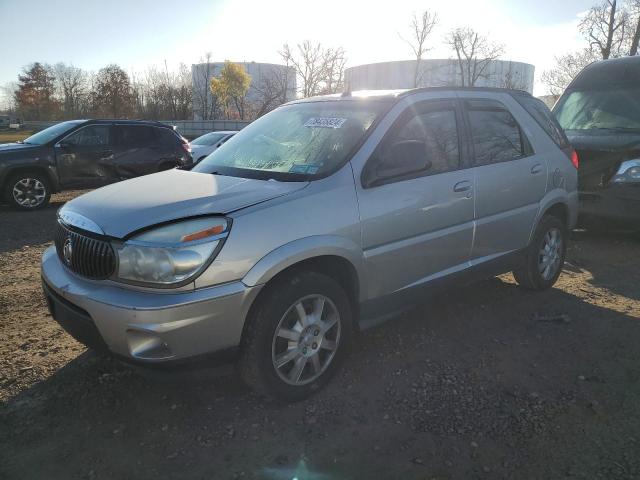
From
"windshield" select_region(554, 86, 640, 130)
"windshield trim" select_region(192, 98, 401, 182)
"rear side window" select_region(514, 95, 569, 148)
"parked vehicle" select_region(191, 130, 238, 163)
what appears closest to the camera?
"windshield trim" select_region(192, 98, 401, 182)

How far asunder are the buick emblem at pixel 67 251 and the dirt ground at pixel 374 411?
0.85 m

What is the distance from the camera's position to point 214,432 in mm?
2715

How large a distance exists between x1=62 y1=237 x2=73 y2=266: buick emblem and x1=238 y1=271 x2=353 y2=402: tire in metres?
1.15

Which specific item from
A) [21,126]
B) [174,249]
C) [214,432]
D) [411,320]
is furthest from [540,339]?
[21,126]

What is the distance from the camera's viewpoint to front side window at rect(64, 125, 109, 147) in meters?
9.88

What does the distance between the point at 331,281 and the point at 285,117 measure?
5.38 ft

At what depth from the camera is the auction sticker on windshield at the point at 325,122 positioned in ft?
11.4

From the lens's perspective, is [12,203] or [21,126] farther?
[21,126]

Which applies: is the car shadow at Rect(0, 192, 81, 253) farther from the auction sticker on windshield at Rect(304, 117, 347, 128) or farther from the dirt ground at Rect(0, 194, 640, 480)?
the auction sticker on windshield at Rect(304, 117, 347, 128)

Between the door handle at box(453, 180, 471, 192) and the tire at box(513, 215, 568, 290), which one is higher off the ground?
the door handle at box(453, 180, 471, 192)

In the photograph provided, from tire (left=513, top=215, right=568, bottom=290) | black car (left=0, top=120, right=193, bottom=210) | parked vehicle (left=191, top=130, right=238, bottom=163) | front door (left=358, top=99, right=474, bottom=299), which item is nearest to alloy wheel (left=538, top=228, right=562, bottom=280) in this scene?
tire (left=513, top=215, right=568, bottom=290)

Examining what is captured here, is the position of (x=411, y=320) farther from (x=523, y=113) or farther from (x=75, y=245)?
(x=75, y=245)

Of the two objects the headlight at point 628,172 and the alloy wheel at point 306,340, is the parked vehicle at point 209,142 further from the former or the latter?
the alloy wheel at point 306,340

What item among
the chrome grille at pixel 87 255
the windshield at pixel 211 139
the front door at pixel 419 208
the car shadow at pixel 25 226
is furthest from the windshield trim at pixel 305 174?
the windshield at pixel 211 139
